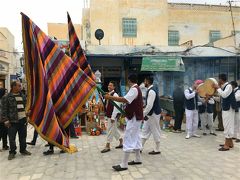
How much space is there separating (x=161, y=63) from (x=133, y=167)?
846 cm

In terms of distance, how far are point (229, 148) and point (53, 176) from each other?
4.44 m

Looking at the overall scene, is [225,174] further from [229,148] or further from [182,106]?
[182,106]

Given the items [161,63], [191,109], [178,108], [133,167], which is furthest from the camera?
[161,63]

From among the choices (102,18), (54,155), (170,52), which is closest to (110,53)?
(170,52)

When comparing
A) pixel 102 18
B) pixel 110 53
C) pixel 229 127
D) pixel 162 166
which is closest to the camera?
pixel 162 166

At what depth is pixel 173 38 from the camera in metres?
24.2

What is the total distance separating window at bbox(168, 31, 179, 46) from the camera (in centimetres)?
2393

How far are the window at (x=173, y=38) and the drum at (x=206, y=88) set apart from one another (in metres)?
15.5

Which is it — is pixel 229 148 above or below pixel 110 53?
below

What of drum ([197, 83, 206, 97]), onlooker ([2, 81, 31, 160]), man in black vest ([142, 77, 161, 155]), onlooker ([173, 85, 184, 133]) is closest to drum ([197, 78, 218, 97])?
drum ([197, 83, 206, 97])

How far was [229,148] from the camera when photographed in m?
7.25

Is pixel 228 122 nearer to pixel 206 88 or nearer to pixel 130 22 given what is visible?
pixel 206 88

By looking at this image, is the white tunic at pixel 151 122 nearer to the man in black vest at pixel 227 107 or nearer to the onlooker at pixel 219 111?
the man in black vest at pixel 227 107

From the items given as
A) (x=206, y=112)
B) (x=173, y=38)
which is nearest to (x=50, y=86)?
(x=206, y=112)
